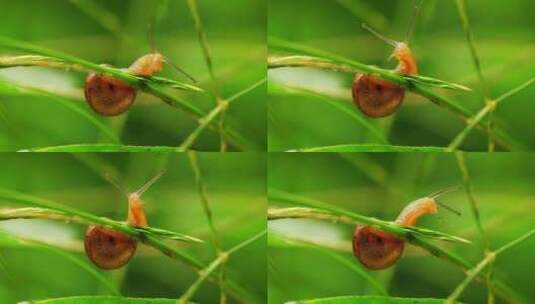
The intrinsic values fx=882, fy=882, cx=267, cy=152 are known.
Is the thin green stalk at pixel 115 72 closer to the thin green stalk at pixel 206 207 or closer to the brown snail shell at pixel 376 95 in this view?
the thin green stalk at pixel 206 207

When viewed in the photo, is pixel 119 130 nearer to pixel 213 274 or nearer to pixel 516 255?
pixel 213 274

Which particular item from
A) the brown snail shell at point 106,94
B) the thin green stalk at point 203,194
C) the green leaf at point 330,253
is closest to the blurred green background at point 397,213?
the green leaf at point 330,253

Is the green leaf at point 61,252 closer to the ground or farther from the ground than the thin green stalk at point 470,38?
closer to the ground

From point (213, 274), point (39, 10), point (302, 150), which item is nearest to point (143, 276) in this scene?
point (213, 274)

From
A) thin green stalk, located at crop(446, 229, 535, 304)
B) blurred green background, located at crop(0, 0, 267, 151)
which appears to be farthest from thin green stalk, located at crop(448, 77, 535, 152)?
blurred green background, located at crop(0, 0, 267, 151)

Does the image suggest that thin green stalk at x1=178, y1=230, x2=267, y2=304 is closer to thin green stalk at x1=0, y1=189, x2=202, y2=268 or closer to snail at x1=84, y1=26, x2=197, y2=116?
thin green stalk at x1=0, y1=189, x2=202, y2=268

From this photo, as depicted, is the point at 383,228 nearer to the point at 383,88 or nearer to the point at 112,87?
the point at 383,88

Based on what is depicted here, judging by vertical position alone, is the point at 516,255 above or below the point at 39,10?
below
